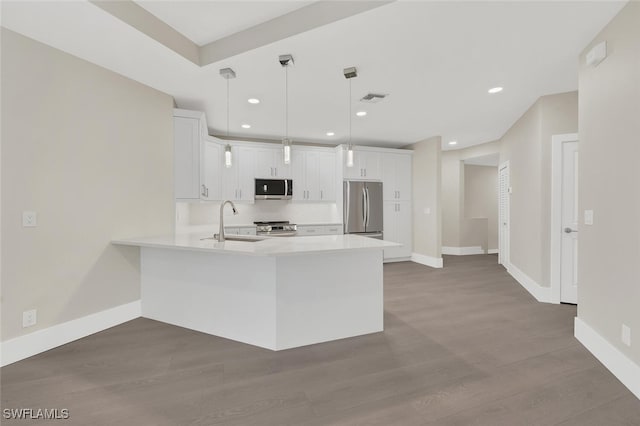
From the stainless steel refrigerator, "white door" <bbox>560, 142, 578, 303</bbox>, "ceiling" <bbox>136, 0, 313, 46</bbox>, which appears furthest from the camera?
the stainless steel refrigerator

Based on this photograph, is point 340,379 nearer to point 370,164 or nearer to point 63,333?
point 63,333

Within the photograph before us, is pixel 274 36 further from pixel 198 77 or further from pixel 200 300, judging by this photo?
pixel 200 300

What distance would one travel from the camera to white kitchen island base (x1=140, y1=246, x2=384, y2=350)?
2.50m

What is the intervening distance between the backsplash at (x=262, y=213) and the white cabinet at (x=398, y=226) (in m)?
1.10

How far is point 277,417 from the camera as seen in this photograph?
5.57 ft

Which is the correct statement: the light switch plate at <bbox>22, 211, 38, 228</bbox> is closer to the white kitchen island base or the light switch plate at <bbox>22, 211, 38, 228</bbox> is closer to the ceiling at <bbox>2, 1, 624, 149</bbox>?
the white kitchen island base

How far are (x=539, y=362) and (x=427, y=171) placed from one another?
4.40 m

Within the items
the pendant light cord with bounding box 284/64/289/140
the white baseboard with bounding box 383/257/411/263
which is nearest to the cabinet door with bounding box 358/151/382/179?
the pendant light cord with bounding box 284/64/289/140

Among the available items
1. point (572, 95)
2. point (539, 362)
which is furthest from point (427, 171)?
point (539, 362)

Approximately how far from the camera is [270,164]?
5805 millimetres

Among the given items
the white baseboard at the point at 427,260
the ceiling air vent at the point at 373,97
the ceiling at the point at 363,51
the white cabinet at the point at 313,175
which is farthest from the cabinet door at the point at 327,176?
the ceiling air vent at the point at 373,97

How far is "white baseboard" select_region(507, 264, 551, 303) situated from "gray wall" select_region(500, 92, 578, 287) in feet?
0.20

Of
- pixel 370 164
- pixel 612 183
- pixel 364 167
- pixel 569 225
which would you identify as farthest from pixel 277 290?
pixel 370 164

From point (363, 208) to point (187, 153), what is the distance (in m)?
3.52
